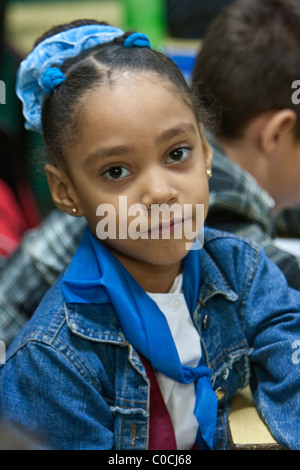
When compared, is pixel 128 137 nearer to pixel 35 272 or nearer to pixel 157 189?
pixel 157 189

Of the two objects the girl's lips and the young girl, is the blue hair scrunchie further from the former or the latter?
the girl's lips

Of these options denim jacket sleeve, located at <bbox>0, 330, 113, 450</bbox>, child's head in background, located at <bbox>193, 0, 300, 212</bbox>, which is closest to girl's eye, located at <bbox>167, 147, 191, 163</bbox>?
denim jacket sleeve, located at <bbox>0, 330, 113, 450</bbox>

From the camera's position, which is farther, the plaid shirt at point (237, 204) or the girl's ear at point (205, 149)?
the plaid shirt at point (237, 204)

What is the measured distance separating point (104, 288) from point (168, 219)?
147mm

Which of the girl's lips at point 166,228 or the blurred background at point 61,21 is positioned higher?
the girl's lips at point 166,228

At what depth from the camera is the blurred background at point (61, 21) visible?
74.1 inches

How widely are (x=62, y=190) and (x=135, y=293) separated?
19 cm

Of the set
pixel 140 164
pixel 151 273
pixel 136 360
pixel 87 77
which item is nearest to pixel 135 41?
pixel 87 77

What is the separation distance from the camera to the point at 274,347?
32.5 inches

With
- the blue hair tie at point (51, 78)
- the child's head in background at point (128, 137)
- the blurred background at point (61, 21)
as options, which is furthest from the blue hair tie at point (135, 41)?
the blurred background at point (61, 21)

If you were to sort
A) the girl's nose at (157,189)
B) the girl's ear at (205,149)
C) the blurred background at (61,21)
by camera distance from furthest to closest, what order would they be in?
the blurred background at (61,21) → the girl's ear at (205,149) → the girl's nose at (157,189)

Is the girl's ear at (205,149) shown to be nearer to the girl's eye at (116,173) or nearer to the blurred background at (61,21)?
the girl's eye at (116,173)

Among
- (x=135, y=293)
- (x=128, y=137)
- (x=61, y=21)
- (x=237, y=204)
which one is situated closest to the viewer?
(x=128, y=137)

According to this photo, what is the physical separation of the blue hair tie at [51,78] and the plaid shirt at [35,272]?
1.40ft
